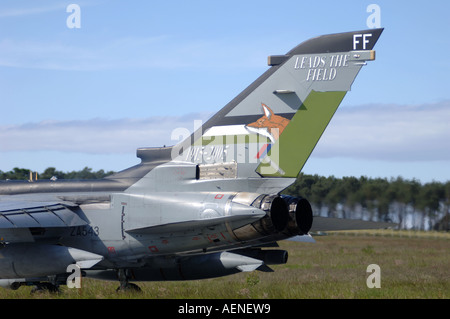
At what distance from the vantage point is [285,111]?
1322 centimetres

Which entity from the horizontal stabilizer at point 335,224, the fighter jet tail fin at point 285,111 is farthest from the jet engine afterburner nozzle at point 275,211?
the horizontal stabilizer at point 335,224

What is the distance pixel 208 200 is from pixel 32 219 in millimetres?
3622

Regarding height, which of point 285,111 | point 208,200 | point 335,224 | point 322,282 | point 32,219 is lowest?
point 322,282

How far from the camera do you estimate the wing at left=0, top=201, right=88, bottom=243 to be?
12922 mm

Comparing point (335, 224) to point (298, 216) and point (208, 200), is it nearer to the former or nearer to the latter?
point (298, 216)

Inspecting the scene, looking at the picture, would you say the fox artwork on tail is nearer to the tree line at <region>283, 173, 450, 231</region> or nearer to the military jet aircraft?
the military jet aircraft

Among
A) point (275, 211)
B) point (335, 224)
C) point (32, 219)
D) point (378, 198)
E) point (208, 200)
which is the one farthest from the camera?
point (378, 198)

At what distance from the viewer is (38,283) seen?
14688 millimetres

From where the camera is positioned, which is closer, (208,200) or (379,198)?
(208,200)

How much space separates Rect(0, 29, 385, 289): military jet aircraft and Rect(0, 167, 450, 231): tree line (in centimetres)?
785

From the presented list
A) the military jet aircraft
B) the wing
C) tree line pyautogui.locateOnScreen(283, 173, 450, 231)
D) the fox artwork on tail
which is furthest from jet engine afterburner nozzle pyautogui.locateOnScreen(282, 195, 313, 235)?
tree line pyautogui.locateOnScreen(283, 173, 450, 231)

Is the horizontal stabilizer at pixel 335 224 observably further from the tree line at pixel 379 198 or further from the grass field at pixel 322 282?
the tree line at pixel 379 198

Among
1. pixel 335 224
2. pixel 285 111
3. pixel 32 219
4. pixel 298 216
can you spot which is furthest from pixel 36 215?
pixel 335 224

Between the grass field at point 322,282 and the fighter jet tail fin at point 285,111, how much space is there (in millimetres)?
2854
